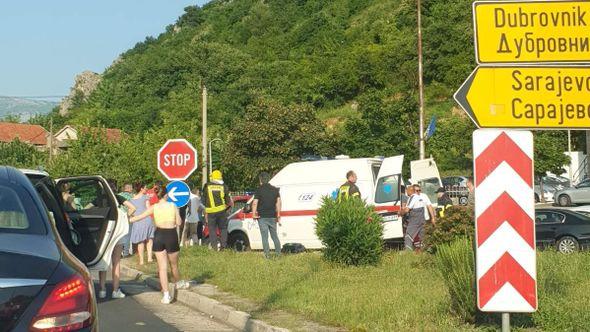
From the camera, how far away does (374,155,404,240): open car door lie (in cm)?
2091

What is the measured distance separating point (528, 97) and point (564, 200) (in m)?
35.4

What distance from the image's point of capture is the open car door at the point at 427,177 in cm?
2377

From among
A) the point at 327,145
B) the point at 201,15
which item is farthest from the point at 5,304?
the point at 201,15

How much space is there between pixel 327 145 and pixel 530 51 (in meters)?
46.8

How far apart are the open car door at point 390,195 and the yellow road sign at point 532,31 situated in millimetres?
14091

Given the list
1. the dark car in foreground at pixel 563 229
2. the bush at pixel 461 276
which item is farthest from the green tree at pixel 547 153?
the bush at pixel 461 276

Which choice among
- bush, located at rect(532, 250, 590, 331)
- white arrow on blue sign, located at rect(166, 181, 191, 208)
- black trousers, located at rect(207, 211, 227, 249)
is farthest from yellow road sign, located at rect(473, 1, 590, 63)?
black trousers, located at rect(207, 211, 227, 249)

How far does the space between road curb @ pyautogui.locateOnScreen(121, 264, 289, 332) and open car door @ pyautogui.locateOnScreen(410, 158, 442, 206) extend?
1109 centimetres

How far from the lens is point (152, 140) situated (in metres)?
47.8

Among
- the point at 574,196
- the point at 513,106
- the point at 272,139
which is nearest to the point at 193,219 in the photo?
the point at 513,106

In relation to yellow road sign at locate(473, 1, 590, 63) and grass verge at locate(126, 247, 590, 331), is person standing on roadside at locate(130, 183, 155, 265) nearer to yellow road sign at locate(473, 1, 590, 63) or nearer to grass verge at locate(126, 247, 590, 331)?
grass verge at locate(126, 247, 590, 331)

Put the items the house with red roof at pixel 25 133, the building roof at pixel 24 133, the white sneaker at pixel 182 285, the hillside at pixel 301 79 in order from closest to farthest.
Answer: the white sneaker at pixel 182 285
the hillside at pixel 301 79
the house with red roof at pixel 25 133
the building roof at pixel 24 133

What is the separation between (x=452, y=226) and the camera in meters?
14.1

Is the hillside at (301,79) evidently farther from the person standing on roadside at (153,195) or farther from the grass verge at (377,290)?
the grass verge at (377,290)
